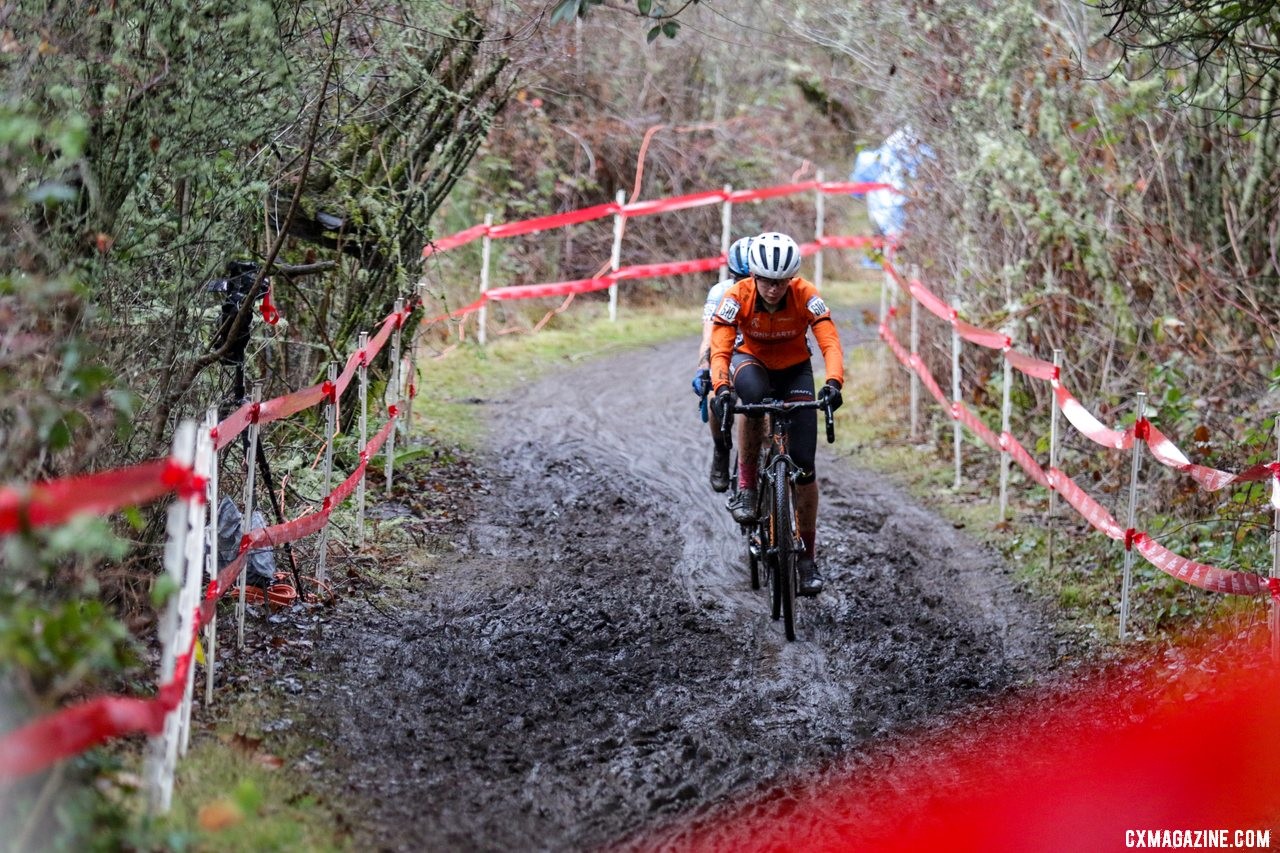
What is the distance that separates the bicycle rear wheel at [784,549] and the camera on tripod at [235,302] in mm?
2900

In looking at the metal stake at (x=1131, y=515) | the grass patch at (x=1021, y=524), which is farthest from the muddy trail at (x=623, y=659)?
the metal stake at (x=1131, y=515)

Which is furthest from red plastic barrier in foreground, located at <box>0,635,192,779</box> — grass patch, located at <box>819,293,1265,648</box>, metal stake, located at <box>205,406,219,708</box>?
grass patch, located at <box>819,293,1265,648</box>

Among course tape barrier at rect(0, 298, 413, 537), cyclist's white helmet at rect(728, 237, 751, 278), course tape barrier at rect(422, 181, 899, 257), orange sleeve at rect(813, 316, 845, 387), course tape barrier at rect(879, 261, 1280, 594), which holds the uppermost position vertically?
course tape barrier at rect(422, 181, 899, 257)

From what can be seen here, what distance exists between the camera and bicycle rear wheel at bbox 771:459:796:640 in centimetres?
728

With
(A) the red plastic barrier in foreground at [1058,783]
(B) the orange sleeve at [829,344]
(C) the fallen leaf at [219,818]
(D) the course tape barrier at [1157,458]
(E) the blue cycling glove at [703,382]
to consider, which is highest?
(B) the orange sleeve at [829,344]

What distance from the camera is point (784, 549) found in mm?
7328

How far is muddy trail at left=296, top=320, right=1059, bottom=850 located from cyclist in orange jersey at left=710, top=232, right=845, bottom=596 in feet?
2.09

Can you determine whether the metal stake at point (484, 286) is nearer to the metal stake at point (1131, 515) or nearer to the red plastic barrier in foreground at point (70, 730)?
the metal stake at point (1131, 515)

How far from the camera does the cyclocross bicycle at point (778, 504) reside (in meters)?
7.32

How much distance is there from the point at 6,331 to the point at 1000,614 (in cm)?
585

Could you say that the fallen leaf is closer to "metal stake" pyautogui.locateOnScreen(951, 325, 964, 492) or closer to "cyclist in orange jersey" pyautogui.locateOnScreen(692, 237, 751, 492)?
"cyclist in orange jersey" pyautogui.locateOnScreen(692, 237, 751, 492)

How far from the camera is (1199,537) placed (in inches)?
318

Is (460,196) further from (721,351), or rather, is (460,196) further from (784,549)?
(784,549)

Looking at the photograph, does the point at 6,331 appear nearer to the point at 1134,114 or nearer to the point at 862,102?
the point at 1134,114
